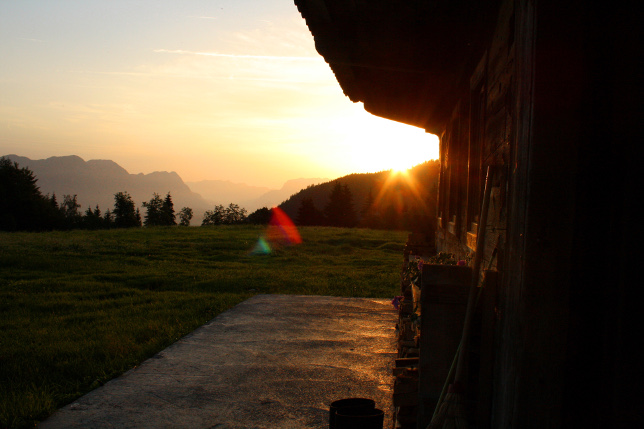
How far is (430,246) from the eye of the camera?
26.1 ft

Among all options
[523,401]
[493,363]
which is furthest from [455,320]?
[523,401]

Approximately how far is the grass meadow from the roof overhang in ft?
11.4

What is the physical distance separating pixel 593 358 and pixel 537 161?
2.52 ft

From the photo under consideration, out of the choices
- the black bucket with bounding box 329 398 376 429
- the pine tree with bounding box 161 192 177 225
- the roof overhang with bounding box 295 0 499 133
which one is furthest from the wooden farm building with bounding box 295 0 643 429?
the pine tree with bounding box 161 192 177 225

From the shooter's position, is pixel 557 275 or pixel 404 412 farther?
pixel 404 412

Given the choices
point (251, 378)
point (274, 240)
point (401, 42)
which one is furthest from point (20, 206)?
point (401, 42)

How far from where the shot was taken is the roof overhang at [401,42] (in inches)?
112

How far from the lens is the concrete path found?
3602 mm

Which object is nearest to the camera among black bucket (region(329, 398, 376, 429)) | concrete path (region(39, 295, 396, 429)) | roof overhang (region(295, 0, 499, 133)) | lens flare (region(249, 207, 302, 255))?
roof overhang (region(295, 0, 499, 133))

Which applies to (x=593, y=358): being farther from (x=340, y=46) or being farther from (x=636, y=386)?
(x=340, y=46)

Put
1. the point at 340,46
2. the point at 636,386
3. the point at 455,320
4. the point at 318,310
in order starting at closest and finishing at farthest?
the point at 636,386 → the point at 455,320 → the point at 340,46 → the point at 318,310

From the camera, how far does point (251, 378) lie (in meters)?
4.46

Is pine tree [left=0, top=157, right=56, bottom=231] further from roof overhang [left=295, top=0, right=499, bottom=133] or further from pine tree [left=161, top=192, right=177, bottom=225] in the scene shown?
roof overhang [left=295, top=0, right=499, bottom=133]

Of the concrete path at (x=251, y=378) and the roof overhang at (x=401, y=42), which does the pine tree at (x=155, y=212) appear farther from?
the roof overhang at (x=401, y=42)
